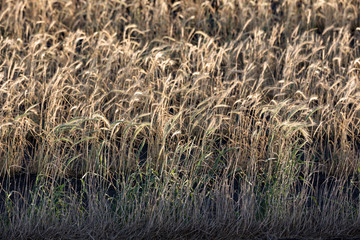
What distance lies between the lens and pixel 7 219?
2.88m

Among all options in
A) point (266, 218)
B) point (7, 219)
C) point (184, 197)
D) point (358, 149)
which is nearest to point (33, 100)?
point (7, 219)

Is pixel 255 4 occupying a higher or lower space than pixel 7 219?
higher

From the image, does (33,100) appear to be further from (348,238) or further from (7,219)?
(348,238)

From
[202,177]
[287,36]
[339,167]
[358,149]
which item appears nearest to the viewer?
[202,177]

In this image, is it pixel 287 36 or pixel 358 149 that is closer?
pixel 358 149

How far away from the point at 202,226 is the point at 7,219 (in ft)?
3.39

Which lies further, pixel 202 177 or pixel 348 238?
pixel 202 177

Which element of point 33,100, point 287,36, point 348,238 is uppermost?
point 287,36

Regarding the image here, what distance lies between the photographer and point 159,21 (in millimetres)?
5289

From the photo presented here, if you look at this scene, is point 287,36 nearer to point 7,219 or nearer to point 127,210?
point 127,210

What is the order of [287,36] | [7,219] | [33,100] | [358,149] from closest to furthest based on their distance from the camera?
[7,219] → [358,149] → [33,100] → [287,36]

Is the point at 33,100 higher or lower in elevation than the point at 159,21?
lower

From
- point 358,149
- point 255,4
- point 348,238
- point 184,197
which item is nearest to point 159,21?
point 255,4

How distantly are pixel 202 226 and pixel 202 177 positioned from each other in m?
0.39
